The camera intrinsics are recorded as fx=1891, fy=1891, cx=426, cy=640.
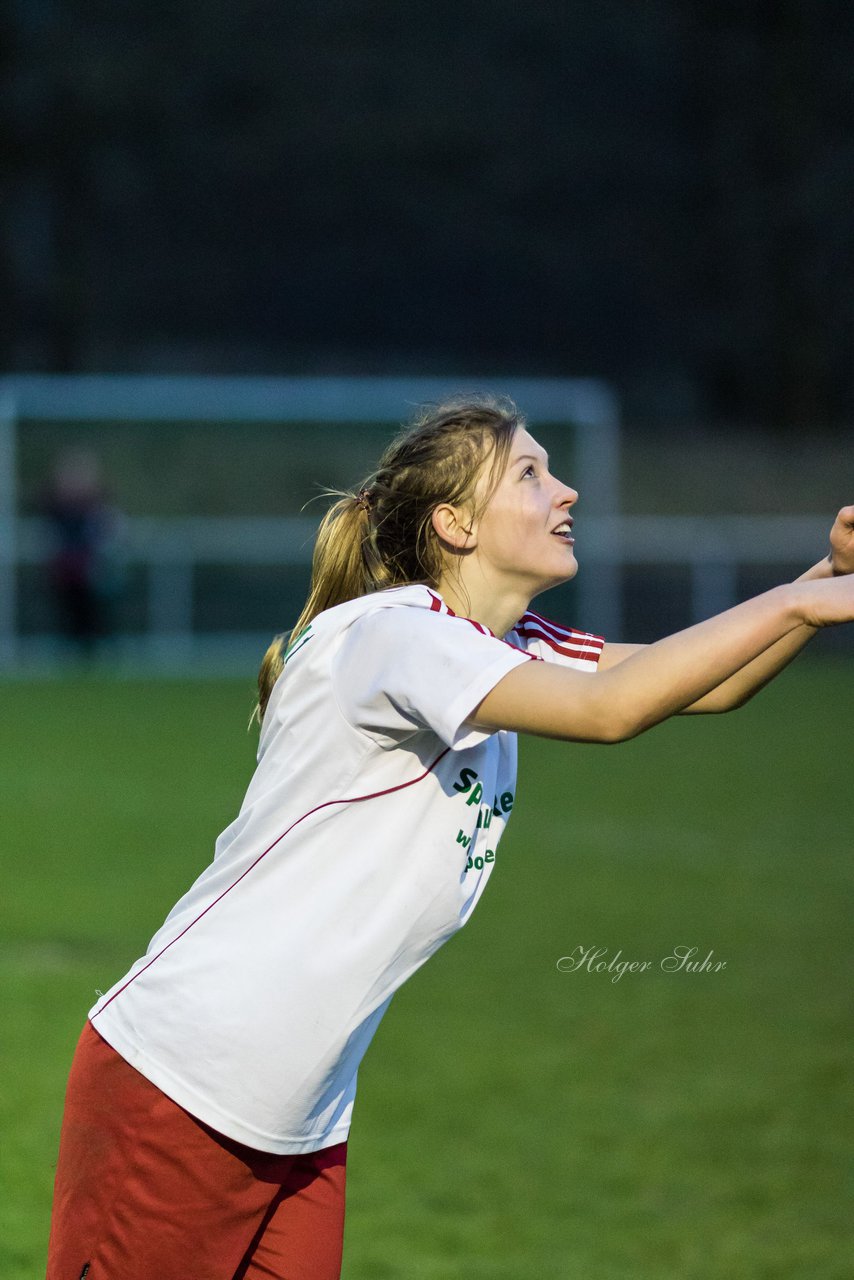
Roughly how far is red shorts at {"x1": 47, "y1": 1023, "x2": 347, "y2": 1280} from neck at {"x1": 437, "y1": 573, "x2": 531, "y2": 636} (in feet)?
2.59

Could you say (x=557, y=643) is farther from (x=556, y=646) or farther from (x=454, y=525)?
(x=454, y=525)

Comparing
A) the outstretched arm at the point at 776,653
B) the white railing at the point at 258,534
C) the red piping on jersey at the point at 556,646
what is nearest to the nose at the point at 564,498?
the outstretched arm at the point at 776,653

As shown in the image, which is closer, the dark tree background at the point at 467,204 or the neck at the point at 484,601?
the neck at the point at 484,601

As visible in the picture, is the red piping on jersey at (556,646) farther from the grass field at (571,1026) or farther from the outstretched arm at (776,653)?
the grass field at (571,1026)

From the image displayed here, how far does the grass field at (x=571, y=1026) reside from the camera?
448cm

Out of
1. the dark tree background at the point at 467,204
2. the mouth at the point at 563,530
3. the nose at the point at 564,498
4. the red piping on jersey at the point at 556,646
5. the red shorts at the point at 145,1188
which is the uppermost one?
the dark tree background at the point at 467,204

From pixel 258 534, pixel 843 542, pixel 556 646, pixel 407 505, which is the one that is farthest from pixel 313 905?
pixel 258 534

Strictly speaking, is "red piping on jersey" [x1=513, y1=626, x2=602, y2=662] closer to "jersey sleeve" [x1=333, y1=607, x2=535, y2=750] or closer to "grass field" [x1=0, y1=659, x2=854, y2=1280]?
"jersey sleeve" [x1=333, y1=607, x2=535, y2=750]

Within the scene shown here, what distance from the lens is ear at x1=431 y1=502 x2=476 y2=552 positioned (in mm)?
2689

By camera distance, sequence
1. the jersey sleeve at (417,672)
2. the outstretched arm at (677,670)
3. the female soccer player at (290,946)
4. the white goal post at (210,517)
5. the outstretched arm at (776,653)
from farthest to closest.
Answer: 1. the white goal post at (210,517)
2. the outstretched arm at (776,653)
3. the female soccer player at (290,946)
4. the jersey sleeve at (417,672)
5. the outstretched arm at (677,670)

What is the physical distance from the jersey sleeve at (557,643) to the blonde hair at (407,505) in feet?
0.95

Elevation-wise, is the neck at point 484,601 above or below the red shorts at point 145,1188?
above

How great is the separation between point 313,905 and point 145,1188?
0.45 metres

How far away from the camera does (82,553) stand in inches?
792
